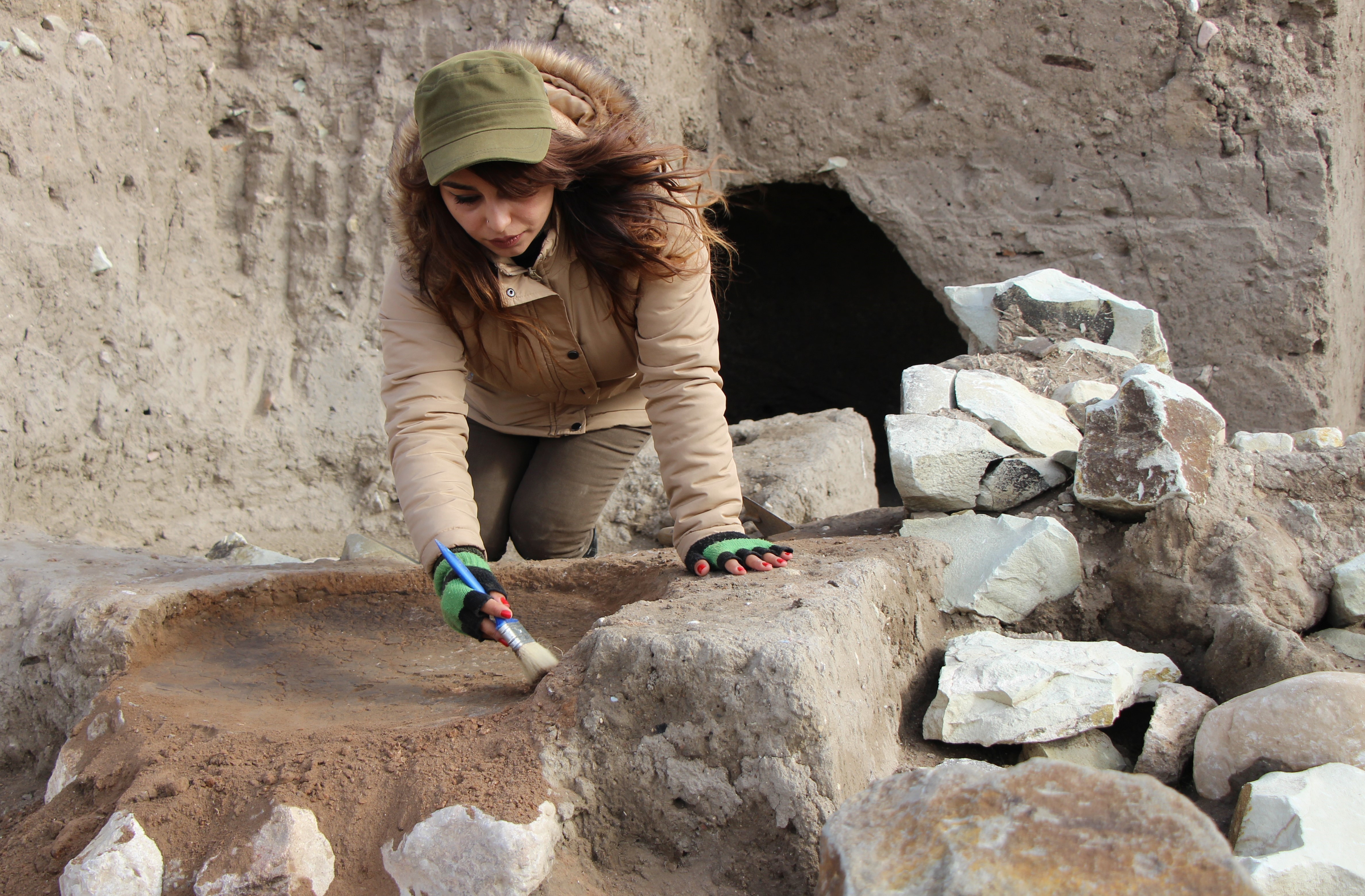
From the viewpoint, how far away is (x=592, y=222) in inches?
78.7

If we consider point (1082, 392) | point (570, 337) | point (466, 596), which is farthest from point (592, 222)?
point (1082, 392)

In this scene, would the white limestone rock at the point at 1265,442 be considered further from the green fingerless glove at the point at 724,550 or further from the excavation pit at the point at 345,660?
the excavation pit at the point at 345,660

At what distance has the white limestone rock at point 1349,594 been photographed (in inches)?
80.7

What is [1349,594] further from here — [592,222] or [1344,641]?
[592,222]

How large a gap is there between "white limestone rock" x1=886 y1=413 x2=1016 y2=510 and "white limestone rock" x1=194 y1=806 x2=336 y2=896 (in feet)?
4.78

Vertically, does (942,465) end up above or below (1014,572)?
above

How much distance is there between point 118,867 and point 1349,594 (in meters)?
2.26

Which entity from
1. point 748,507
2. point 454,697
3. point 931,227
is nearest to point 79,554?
point 454,697

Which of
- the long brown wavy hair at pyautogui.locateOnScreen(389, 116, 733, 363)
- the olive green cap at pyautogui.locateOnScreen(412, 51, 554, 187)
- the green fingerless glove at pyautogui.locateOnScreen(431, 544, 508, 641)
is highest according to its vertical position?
the olive green cap at pyautogui.locateOnScreen(412, 51, 554, 187)

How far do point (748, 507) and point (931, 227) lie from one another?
217 cm

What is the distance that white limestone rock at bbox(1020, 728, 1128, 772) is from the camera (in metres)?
1.73

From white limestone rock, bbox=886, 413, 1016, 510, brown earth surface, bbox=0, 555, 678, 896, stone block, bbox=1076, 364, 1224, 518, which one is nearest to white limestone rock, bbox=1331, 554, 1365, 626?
stone block, bbox=1076, 364, 1224, 518

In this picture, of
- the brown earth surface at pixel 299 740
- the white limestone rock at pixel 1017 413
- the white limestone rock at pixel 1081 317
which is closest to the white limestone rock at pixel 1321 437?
the white limestone rock at pixel 1081 317

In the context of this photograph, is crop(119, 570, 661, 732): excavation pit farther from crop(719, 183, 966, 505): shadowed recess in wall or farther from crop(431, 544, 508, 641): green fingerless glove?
crop(719, 183, 966, 505): shadowed recess in wall
